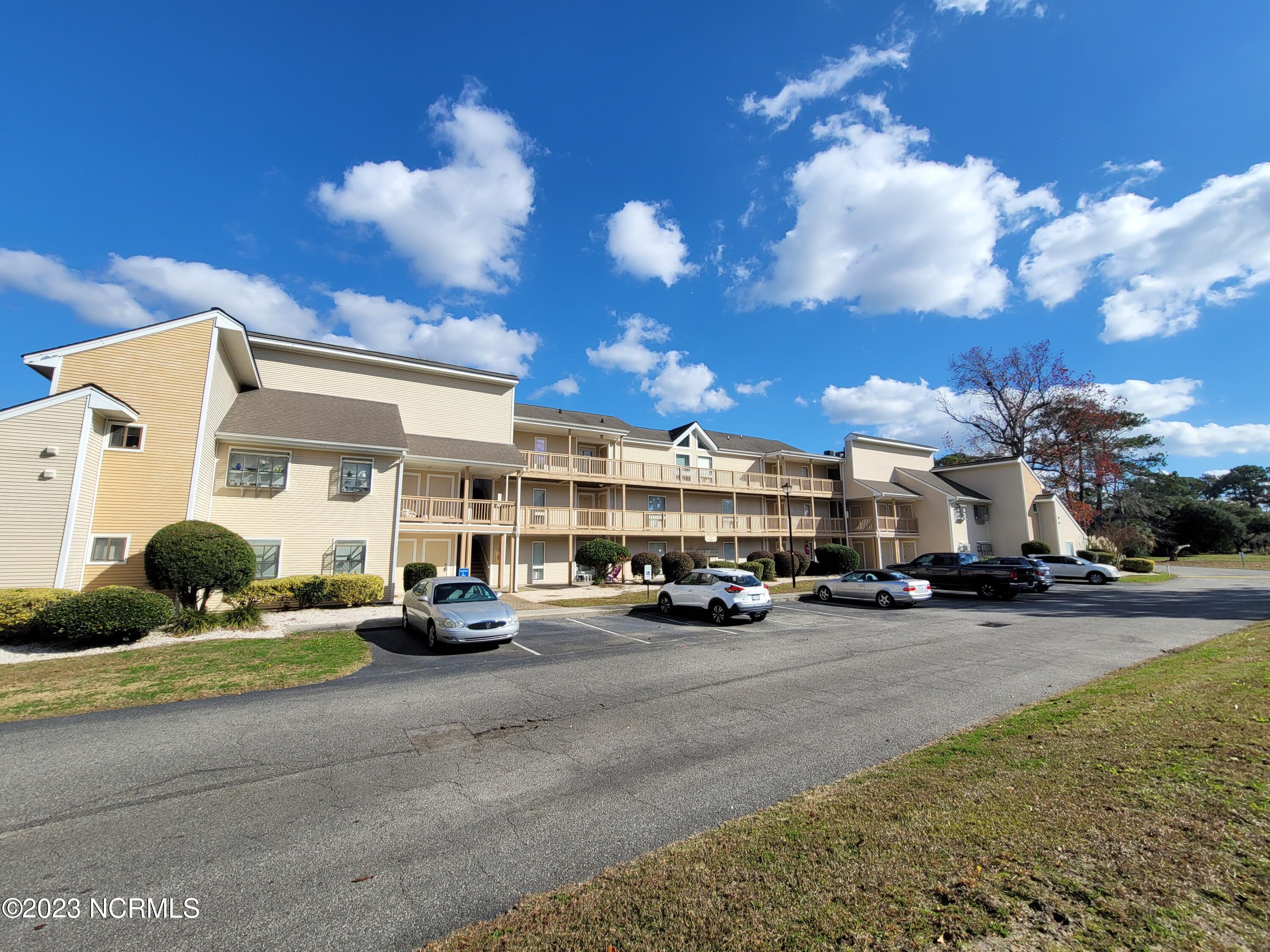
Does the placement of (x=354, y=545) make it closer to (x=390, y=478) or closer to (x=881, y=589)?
(x=390, y=478)

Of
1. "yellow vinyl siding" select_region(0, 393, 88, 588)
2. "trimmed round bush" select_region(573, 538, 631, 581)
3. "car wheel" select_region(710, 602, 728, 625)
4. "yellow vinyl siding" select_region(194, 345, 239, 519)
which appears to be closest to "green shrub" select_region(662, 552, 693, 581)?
"trimmed round bush" select_region(573, 538, 631, 581)

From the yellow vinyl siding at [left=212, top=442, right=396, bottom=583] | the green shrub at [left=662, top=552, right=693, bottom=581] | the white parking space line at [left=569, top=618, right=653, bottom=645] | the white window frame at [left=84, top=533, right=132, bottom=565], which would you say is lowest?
the white parking space line at [left=569, top=618, right=653, bottom=645]

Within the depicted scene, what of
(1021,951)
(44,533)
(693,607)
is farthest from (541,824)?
Result: (44,533)

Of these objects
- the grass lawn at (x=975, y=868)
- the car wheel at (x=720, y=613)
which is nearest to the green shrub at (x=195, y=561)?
the car wheel at (x=720, y=613)

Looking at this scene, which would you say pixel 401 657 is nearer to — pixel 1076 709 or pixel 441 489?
pixel 1076 709

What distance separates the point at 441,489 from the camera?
23141 millimetres

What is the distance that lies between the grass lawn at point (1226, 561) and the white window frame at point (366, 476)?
2231 inches

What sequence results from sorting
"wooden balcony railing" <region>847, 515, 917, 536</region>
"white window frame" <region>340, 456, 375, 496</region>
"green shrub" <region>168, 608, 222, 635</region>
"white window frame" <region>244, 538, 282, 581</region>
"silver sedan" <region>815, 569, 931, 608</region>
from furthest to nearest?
"wooden balcony railing" <region>847, 515, 917, 536</region>
"silver sedan" <region>815, 569, 931, 608</region>
"white window frame" <region>340, 456, 375, 496</region>
"white window frame" <region>244, 538, 282, 581</region>
"green shrub" <region>168, 608, 222, 635</region>

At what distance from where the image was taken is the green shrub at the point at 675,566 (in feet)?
85.9

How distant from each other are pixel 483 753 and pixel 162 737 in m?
3.98

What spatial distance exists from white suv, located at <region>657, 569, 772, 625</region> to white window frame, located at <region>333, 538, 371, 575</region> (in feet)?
33.6

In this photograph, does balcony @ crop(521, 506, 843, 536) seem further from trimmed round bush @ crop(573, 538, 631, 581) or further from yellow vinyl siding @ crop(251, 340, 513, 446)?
yellow vinyl siding @ crop(251, 340, 513, 446)

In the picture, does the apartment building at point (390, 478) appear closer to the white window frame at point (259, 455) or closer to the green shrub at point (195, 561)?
the white window frame at point (259, 455)

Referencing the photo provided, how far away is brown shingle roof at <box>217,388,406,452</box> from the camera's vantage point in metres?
17.7
